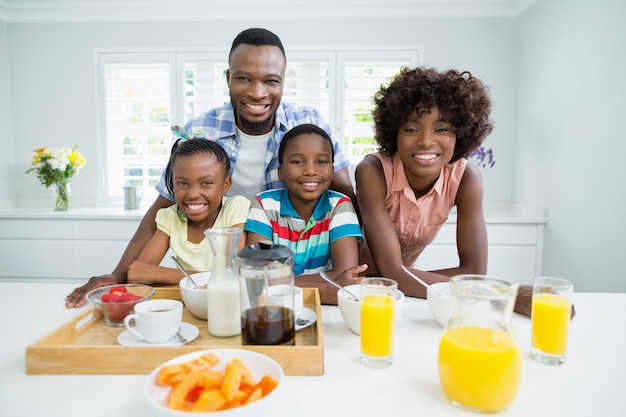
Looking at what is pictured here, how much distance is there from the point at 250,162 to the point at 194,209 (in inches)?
15.0

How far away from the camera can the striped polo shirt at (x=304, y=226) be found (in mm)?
1493

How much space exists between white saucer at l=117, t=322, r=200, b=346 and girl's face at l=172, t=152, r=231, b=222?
621 mm

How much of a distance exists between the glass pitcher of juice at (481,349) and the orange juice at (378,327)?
130 mm

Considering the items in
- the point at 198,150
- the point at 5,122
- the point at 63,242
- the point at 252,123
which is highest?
the point at 5,122

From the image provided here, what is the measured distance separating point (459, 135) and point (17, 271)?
3458mm

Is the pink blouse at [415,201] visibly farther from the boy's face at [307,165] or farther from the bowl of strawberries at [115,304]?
the bowl of strawberries at [115,304]

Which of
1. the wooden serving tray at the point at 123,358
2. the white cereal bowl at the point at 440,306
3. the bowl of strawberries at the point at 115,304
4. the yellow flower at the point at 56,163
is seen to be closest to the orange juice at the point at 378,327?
the wooden serving tray at the point at 123,358

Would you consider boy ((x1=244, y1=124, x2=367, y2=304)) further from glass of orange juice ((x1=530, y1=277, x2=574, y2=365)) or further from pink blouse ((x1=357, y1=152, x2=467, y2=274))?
glass of orange juice ((x1=530, y1=277, x2=574, y2=365))

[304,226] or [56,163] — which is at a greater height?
[56,163]

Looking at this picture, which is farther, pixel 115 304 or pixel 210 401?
pixel 115 304

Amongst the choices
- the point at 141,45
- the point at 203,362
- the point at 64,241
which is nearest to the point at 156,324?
the point at 203,362

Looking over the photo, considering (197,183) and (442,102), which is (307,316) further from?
(442,102)

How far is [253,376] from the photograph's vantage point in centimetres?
73

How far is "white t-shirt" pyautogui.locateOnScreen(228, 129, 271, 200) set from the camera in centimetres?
179
